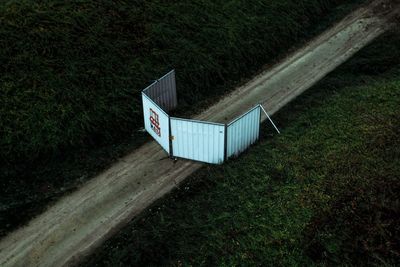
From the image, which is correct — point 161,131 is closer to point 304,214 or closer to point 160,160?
point 160,160

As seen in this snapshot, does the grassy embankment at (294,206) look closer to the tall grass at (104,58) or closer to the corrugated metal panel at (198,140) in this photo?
the corrugated metal panel at (198,140)

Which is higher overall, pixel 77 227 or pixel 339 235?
pixel 339 235

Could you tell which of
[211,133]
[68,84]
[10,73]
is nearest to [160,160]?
[211,133]

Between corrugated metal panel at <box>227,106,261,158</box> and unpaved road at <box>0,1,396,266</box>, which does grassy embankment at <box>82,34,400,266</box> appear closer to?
corrugated metal panel at <box>227,106,261,158</box>

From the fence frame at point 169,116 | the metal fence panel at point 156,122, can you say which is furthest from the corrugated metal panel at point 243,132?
the metal fence panel at point 156,122

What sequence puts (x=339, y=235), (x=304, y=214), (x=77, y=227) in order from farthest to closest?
(x=77, y=227), (x=304, y=214), (x=339, y=235)
